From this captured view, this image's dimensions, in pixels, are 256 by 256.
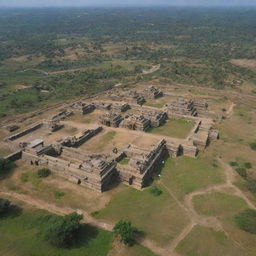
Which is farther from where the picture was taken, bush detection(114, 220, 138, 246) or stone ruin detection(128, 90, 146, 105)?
stone ruin detection(128, 90, 146, 105)

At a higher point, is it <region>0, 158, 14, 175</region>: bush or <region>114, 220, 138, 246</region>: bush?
<region>114, 220, 138, 246</region>: bush

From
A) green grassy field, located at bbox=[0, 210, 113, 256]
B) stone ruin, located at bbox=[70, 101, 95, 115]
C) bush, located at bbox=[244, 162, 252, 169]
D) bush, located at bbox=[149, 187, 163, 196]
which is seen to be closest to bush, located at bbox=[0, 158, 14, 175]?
green grassy field, located at bbox=[0, 210, 113, 256]

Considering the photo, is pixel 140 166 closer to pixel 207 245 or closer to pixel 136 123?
pixel 207 245

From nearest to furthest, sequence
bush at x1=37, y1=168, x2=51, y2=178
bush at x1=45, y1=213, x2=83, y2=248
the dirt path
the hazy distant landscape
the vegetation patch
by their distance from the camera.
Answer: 1. bush at x1=45, y1=213, x2=83, y2=248
2. the hazy distant landscape
3. the dirt path
4. bush at x1=37, y1=168, x2=51, y2=178
5. the vegetation patch

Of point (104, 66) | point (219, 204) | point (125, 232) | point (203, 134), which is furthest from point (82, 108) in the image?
point (104, 66)

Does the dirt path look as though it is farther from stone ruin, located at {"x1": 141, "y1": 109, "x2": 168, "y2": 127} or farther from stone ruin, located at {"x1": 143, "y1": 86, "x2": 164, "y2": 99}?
stone ruin, located at {"x1": 143, "y1": 86, "x2": 164, "y2": 99}

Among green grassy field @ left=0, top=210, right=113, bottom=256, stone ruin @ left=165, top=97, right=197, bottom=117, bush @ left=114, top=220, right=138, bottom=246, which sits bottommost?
stone ruin @ left=165, top=97, right=197, bottom=117
